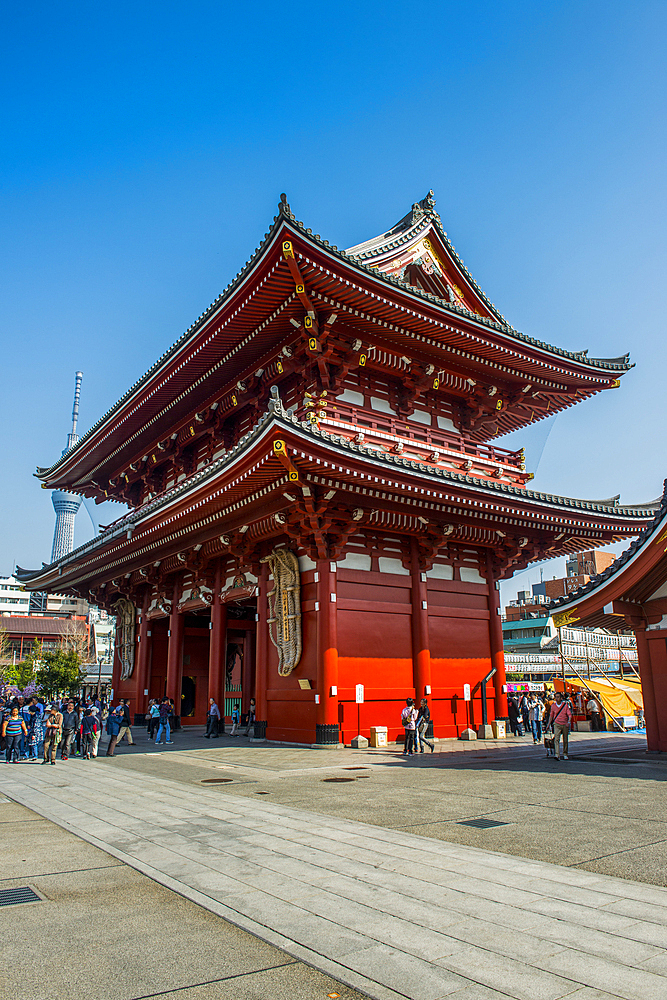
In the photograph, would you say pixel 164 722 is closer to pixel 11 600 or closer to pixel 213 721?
pixel 213 721

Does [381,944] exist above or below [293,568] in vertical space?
below

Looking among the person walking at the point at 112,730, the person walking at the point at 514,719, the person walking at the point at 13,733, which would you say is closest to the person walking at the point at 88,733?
the person walking at the point at 112,730

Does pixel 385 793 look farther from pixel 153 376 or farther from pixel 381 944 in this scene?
pixel 153 376

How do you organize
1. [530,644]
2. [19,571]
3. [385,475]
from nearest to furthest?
[385,475] < [19,571] < [530,644]

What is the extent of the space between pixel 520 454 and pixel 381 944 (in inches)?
950

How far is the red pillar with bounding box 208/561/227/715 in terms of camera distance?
25094mm

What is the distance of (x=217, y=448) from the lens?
27.9 m

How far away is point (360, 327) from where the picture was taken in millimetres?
22250

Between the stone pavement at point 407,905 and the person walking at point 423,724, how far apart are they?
9626 mm

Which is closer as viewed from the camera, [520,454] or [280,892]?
[280,892]

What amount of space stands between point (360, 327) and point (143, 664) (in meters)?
19.6

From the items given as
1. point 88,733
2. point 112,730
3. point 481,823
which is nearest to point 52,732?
point 88,733

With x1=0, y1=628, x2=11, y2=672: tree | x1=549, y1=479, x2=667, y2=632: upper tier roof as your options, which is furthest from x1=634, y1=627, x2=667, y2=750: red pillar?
x1=0, y1=628, x2=11, y2=672: tree

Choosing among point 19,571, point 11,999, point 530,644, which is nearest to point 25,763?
point 11,999
